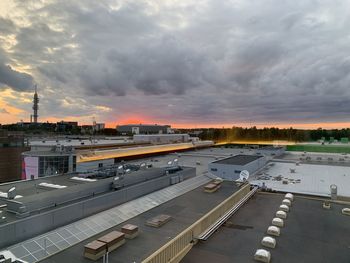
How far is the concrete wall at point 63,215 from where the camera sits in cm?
1612

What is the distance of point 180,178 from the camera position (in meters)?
35.1

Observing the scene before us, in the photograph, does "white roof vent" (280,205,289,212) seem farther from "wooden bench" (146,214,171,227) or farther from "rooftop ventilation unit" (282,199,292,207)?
"wooden bench" (146,214,171,227)

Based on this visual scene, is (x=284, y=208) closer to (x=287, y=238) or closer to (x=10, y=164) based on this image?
(x=287, y=238)

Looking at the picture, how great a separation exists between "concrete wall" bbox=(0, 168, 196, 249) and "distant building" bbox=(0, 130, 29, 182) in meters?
38.7

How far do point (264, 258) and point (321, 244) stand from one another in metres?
6.00

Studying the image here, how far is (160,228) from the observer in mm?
19266

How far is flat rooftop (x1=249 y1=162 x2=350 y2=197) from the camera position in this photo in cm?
4562

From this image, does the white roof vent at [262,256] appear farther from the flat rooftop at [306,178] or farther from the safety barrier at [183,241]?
the flat rooftop at [306,178]

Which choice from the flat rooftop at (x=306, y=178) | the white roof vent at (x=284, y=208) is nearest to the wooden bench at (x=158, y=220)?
the white roof vent at (x=284, y=208)

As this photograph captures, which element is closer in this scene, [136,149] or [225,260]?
[225,260]

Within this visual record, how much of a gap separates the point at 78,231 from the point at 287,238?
1548 centimetres

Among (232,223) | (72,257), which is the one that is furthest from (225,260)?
(72,257)

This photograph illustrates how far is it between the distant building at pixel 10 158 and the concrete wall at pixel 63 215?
1524 inches

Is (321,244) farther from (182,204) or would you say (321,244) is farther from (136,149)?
(136,149)
